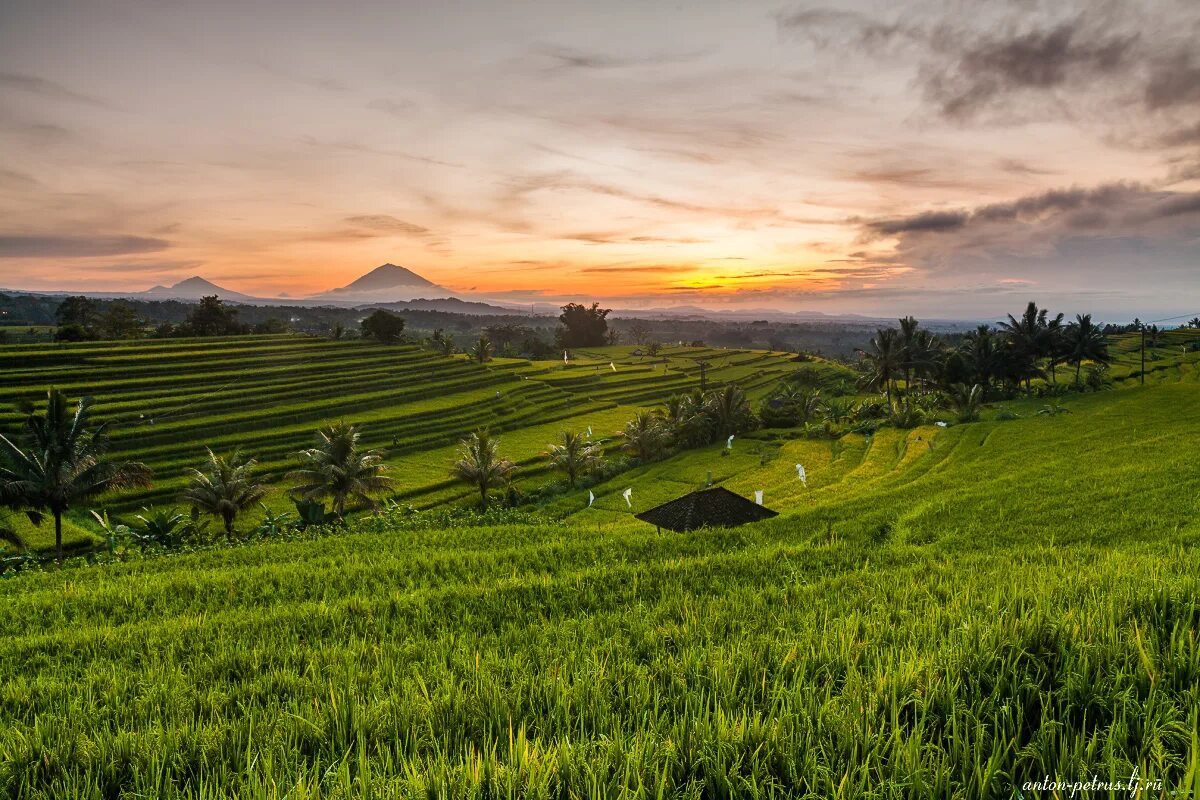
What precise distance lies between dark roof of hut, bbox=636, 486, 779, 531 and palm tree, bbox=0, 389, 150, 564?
20.0 m

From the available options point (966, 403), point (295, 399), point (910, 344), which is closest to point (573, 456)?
point (295, 399)

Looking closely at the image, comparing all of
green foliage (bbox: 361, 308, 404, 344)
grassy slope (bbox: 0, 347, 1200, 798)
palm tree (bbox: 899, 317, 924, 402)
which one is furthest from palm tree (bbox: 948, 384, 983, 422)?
green foliage (bbox: 361, 308, 404, 344)

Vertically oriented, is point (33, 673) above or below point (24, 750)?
below

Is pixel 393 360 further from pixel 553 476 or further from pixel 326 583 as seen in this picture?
pixel 326 583

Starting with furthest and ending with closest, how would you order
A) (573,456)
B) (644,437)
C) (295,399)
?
1. (295,399)
2. (644,437)
3. (573,456)

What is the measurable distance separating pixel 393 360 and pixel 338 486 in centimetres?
4662

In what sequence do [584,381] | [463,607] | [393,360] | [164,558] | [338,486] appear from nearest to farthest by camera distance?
1. [463,607]
2. [164,558]
3. [338,486]
4. [393,360]
5. [584,381]

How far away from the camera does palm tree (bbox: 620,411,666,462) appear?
156 feet

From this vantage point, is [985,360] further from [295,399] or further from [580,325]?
[580,325]

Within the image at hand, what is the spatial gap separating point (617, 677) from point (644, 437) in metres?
44.0

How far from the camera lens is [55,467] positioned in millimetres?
20656

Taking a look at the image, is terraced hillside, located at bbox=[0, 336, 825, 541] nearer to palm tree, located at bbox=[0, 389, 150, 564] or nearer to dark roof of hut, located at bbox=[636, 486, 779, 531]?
palm tree, located at bbox=[0, 389, 150, 564]

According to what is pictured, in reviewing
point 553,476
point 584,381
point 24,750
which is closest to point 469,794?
point 24,750

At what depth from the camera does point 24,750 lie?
2990 mm
